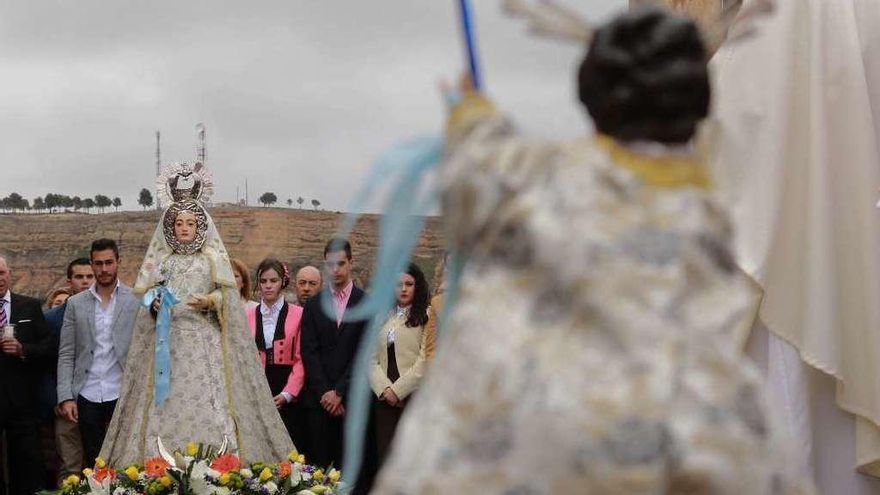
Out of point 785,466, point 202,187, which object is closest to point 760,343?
point 785,466

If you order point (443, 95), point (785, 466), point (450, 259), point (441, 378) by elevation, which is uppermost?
point (443, 95)

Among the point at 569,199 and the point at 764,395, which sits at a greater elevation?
the point at 569,199

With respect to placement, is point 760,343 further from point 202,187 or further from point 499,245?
point 202,187

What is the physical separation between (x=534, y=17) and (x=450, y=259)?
46cm

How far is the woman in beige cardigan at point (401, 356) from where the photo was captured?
912 cm

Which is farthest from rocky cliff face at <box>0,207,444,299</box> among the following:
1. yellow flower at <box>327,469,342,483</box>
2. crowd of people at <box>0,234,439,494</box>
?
yellow flower at <box>327,469,342,483</box>

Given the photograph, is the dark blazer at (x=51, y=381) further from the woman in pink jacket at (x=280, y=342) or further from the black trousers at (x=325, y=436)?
the black trousers at (x=325, y=436)

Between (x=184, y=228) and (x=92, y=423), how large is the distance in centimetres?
139

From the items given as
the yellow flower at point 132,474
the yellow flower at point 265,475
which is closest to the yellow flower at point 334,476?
the yellow flower at point 265,475

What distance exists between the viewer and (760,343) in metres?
4.74

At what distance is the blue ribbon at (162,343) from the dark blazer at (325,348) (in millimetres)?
886

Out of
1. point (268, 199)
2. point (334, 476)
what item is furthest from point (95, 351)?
point (268, 199)

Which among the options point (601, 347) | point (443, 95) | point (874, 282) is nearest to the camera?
point (601, 347)

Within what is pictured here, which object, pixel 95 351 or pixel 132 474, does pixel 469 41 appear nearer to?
pixel 132 474
